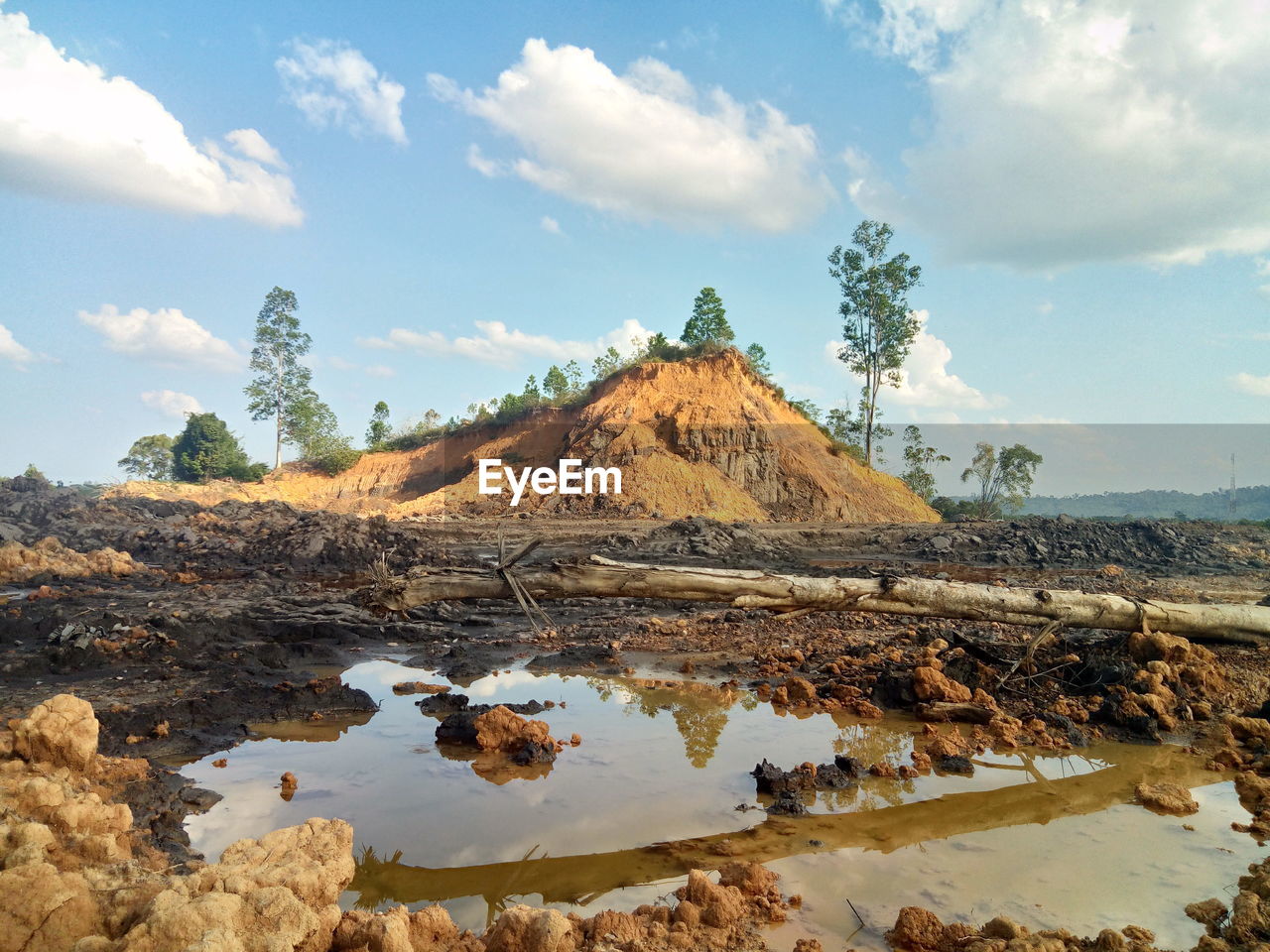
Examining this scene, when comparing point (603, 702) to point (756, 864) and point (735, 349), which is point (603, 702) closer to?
point (756, 864)

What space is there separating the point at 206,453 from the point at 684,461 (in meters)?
32.1

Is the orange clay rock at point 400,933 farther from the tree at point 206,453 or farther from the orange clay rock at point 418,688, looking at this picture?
the tree at point 206,453

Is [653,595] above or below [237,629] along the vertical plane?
above

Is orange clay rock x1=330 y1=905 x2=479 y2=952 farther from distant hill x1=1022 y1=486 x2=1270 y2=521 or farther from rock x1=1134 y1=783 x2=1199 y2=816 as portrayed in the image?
distant hill x1=1022 y1=486 x2=1270 y2=521

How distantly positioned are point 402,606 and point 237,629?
5.01 meters

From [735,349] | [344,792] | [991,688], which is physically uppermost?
[735,349]

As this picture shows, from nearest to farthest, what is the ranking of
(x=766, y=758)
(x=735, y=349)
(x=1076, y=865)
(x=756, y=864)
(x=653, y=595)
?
(x=756, y=864) → (x=1076, y=865) → (x=766, y=758) → (x=653, y=595) → (x=735, y=349)

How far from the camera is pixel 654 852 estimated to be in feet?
14.4

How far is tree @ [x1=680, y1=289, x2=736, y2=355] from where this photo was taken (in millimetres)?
39906

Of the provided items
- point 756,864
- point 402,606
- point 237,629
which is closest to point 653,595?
point 402,606

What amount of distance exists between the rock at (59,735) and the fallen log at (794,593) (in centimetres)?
208

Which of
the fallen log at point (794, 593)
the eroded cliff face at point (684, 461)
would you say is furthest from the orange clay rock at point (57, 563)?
the eroded cliff face at point (684, 461)

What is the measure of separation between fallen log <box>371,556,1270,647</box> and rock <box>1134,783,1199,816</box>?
1.93m

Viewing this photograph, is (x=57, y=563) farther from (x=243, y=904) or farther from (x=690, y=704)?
(x=243, y=904)
